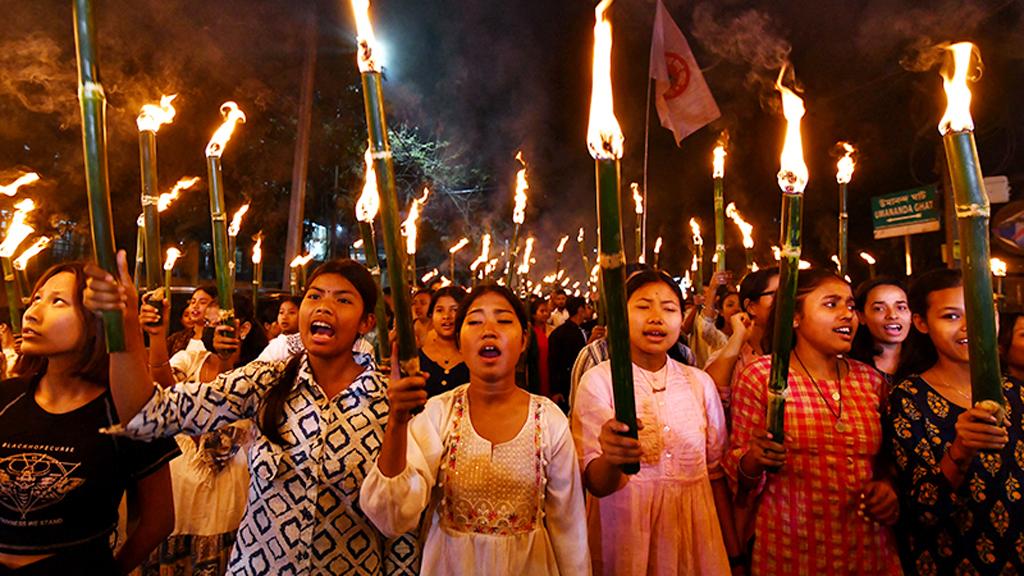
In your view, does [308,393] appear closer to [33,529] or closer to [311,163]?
[33,529]

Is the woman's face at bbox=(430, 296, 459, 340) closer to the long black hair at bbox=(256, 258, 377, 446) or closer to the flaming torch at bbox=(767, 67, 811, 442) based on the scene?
the long black hair at bbox=(256, 258, 377, 446)

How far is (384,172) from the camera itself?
162 cm

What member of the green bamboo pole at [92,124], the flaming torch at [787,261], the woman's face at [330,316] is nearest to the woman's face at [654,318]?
the flaming torch at [787,261]

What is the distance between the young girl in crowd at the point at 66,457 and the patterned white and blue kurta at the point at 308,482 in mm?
382

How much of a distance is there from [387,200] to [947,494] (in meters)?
2.60

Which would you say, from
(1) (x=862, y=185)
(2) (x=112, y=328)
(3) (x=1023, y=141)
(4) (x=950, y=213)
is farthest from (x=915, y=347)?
(1) (x=862, y=185)

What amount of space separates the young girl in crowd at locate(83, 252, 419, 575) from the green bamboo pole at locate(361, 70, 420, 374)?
1050mm

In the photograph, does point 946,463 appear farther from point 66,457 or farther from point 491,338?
point 66,457

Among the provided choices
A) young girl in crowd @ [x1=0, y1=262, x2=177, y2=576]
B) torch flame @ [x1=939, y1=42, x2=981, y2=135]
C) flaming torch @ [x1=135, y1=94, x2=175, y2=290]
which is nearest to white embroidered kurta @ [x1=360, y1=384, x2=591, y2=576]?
young girl in crowd @ [x1=0, y1=262, x2=177, y2=576]

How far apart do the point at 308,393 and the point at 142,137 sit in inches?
49.2

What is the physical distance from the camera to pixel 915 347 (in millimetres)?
3025

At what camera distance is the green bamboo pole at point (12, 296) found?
2.91 meters

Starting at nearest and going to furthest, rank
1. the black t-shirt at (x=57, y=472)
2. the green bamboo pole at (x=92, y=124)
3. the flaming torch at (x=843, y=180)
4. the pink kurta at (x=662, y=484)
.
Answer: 1. the green bamboo pole at (x=92, y=124)
2. the black t-shirt at (x=57, y=472)
3. the pink kurta at (x=662, y=484)
4. the flaming torch at (x=843, y=180)

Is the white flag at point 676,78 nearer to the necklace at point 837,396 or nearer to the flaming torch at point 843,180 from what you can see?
the flaming torch at point 843,180
